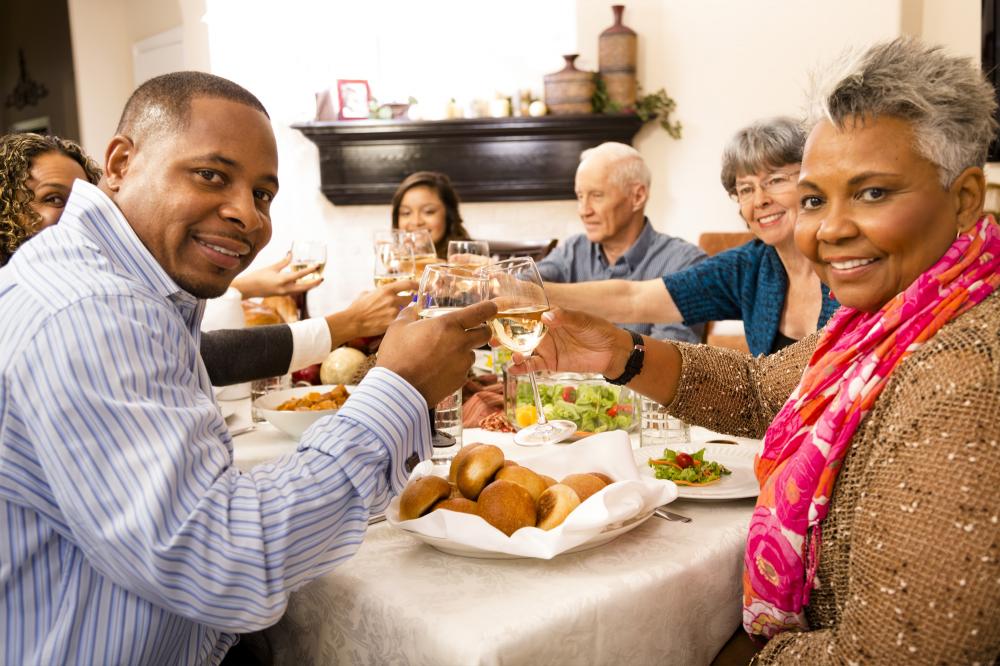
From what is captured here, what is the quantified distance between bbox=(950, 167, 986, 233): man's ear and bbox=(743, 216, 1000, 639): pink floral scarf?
1cm

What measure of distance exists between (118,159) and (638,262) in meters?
2.73

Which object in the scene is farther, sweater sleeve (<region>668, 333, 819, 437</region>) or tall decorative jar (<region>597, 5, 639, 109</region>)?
tall decorative jar (<region>597, 5, 639, 109</region>)

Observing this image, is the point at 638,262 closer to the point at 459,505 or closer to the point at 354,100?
the point at 459,505

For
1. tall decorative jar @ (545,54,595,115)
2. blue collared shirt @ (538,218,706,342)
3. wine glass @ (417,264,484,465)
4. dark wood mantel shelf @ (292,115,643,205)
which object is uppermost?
tall decorative jar @ (545,54,595,115)

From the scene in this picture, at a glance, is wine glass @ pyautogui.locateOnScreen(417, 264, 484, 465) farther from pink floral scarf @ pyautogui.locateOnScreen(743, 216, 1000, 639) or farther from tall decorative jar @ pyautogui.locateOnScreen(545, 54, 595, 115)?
tall decorative jar @ pyautogui.locateOnScreen(545, 54, 595, 115)

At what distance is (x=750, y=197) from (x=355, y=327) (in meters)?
1.17

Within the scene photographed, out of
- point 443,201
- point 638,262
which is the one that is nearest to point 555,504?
point 638,262

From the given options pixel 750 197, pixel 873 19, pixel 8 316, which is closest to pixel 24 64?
pixel 873 19

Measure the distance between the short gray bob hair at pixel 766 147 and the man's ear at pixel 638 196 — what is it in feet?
4.11

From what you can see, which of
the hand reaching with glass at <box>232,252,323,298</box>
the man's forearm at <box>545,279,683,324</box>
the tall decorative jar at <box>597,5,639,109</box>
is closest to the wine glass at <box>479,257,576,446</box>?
the man's forearm at <box>545,279,683,324</box>

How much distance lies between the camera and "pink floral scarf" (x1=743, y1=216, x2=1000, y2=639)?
106 centimetres

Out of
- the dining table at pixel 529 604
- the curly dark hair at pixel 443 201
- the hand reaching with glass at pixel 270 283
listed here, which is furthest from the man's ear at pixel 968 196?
the curly dark hair at pixel 443 201

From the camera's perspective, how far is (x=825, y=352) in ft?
4.42

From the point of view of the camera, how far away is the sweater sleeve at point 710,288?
2.58 meters
